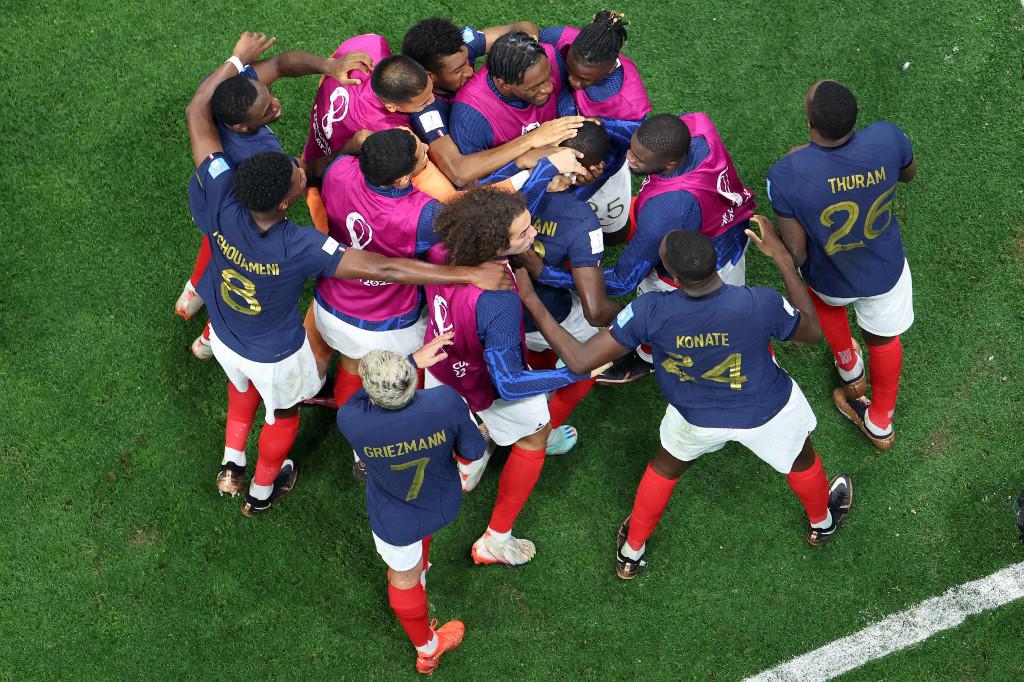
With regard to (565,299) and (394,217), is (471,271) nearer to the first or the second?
(394,217)

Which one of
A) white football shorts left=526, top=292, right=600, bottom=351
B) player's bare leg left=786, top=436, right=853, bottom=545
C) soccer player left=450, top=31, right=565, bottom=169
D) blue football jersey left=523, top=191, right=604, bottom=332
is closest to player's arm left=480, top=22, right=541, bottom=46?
soccer player left=450, top=31, right=565, bottom=169

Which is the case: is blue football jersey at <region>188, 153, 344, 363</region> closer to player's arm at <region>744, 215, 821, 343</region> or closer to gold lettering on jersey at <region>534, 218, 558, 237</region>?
gold lettering on jersey at <region>534, 218, 558, 237</region>

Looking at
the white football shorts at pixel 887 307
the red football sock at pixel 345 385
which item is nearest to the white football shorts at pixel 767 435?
the white football shorts at pixel 887 307

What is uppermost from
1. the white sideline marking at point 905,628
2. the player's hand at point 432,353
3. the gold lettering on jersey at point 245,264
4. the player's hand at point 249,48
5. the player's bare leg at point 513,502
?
the player's hand at point 249,48

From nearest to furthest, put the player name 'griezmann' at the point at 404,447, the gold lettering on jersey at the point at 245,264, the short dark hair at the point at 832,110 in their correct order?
the player name 'griezmann' at the point at 404,447 < the gold lettering on jersey at the point at 245,264 < the short dark hair at the point at 832,110

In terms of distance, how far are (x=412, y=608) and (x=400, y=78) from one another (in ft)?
9.22

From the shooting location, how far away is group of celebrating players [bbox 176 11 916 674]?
5297 mm

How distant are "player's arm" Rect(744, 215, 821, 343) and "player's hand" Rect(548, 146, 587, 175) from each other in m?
0.95

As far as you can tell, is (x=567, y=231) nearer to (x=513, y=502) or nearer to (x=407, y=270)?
(x=407, y=270)

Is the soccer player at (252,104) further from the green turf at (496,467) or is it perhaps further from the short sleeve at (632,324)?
the short sleeve at (632,324)

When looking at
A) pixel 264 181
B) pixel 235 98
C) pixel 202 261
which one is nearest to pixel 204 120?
pixel 235 98

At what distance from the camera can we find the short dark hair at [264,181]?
209 inches

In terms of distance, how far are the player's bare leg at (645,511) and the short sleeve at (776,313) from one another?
3.32 feet

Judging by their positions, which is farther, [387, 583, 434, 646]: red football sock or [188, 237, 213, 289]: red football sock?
[188, 237, 213, 289]: red football sock
